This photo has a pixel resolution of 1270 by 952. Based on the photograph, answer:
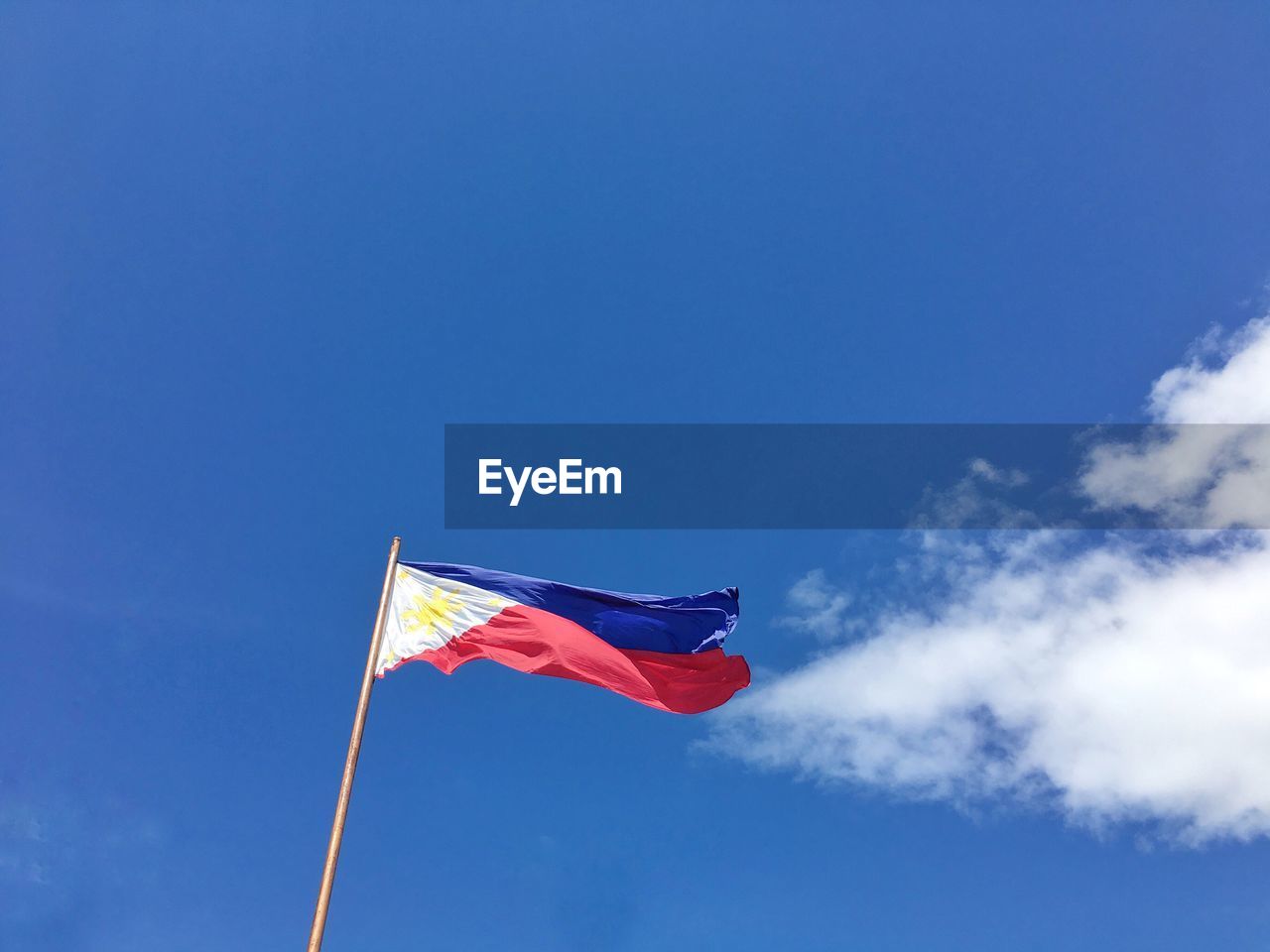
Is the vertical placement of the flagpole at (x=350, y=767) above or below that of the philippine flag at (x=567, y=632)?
below

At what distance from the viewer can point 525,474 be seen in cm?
2591

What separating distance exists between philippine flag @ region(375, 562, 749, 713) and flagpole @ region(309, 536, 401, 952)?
107 cm

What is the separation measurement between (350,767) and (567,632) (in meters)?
5.63

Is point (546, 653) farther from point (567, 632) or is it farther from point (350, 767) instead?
point (350, 767)

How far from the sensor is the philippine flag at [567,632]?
19.6m

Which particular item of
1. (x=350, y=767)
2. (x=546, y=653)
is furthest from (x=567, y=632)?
(x=350, y=767)

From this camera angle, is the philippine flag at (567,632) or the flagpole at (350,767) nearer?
the flagpole at (350,767)

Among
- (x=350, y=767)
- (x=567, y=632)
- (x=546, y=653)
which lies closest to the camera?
(x=350, y=767)

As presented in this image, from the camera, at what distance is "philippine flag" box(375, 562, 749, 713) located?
19.6 m

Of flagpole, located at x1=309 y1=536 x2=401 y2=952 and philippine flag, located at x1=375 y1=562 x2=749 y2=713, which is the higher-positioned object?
philippine flag, located at x1=375 y1=562 x2=749 y2=713

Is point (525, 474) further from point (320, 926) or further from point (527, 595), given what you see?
point (320, 926)

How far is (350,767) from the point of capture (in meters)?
15.7

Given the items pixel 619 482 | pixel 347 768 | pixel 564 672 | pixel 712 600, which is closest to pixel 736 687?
pixel 712 600

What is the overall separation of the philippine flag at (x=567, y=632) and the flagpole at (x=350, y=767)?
107cm
